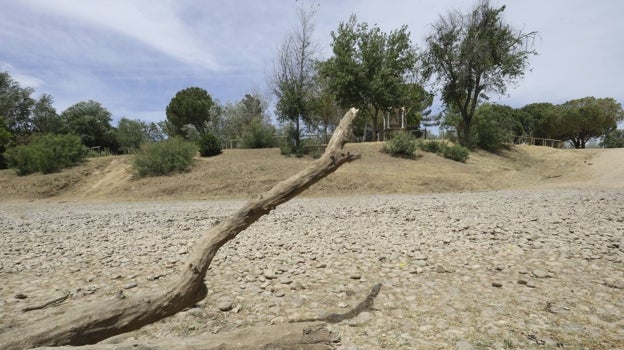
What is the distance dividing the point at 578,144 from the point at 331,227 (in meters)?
55.9

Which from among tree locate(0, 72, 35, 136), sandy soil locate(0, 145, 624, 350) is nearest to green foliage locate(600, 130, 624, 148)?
sandy soil locate(0, 145, 624, 350)

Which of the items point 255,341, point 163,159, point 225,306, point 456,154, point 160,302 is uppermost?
point 163,159

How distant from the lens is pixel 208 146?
2273 cm

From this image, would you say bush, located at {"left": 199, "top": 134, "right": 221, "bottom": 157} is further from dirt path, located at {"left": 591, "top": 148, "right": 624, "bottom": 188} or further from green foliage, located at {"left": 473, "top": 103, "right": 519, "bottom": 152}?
dirt path, located at {"left": 591, "top": 148, "right": 624, "bottom": 188}

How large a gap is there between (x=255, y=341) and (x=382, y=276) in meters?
→ 2.50

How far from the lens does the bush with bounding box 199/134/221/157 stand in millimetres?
22719

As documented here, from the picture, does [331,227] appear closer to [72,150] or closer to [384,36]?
[72,150]

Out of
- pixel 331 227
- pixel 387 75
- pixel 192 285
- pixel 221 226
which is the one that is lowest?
pixel 331 227

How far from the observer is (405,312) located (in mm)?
3590

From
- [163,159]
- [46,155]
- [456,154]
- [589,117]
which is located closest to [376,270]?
[163,159]

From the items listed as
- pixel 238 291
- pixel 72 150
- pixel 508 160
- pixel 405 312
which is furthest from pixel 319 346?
pixel 508 160

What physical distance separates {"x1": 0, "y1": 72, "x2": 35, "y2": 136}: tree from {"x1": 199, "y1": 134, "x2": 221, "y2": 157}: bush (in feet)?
100

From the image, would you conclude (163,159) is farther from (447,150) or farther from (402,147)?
(447,150)

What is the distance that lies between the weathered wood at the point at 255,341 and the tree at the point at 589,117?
2170 inches
